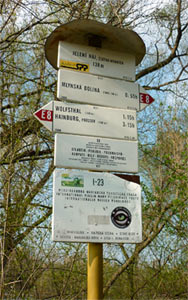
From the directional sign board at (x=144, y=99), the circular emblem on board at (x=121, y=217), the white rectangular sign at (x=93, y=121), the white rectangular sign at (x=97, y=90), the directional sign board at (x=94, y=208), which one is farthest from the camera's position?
the directional sign board at (x=144, y=99)

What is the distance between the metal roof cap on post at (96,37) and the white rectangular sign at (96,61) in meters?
0.04

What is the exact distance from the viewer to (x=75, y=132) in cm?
269

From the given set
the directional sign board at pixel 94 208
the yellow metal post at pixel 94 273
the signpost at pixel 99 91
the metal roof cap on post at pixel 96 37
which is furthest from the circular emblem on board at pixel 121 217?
the metal roof cap on post at pixel 96 37

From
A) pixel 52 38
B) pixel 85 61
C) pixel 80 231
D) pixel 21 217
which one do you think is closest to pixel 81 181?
pixel 80 231

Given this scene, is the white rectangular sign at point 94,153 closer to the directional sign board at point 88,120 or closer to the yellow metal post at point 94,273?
the directional sign board at point 88,120

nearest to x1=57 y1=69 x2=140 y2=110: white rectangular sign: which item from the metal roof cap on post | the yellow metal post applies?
the metal roof cap on post

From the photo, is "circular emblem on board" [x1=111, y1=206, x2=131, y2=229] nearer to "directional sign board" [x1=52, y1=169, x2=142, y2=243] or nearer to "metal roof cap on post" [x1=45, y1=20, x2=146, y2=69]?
"directional sign board" [x1=52, y1=169, x2=142, y2=243]

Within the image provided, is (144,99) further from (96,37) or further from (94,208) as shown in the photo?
(94,208)

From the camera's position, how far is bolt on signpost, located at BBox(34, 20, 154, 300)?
249cm

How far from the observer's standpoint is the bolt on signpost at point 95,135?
249 cm

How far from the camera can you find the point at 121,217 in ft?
8.50

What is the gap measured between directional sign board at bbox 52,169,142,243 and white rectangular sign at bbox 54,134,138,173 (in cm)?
8

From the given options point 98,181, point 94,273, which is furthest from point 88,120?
point 94,273

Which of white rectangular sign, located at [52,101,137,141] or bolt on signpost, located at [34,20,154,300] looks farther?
white rectangular sign, located at [52,101,137,141]
